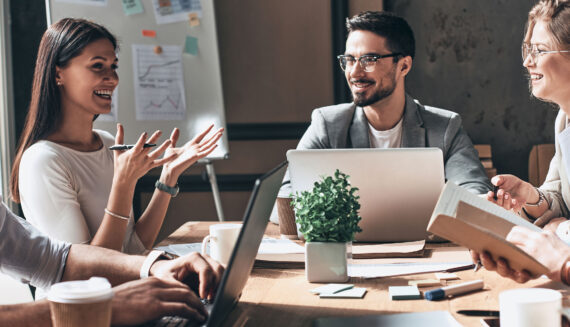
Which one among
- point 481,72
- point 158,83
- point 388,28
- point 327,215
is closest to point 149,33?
point 158,83

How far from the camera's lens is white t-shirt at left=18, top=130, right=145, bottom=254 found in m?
1.65

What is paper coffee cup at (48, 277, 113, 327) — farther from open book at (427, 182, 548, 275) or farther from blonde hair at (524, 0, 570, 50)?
blonde hair at (524, 0, 570, 50)

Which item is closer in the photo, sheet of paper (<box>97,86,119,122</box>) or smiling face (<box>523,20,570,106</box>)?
smiling face (<box>523,20,570,106</box>)

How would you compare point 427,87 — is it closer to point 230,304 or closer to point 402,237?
point 402,237

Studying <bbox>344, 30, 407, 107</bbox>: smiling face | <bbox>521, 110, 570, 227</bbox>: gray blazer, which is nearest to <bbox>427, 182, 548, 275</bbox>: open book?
<bbox>521, 110, 570, 227</bbox>: gray blazer

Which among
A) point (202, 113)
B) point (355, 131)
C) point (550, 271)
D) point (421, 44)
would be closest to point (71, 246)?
point (550, 271)

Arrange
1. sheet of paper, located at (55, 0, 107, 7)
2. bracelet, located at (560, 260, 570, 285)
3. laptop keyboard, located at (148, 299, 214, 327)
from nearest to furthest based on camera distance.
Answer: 1. laptop keyboard, located at (148, 299, 214, 327)
2. bracelet, located at (560, 260, 570, 285)
3. sheet of paper, located at (55, 0, 107, 7)

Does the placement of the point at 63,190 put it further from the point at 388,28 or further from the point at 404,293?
the point at 388,28

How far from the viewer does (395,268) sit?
1.35m

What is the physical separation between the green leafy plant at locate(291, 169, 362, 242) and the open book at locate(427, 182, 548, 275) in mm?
246

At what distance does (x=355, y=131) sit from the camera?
226 cm

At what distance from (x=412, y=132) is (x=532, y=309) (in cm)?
140

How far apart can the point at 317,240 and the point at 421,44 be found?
98.4 inches

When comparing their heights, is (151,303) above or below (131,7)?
below
